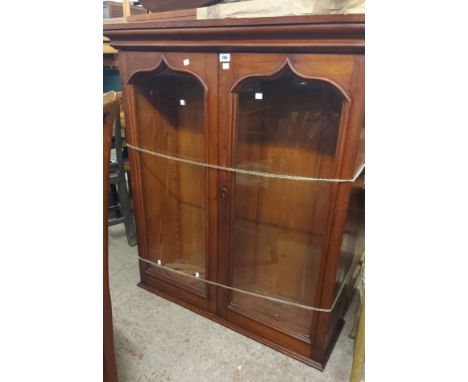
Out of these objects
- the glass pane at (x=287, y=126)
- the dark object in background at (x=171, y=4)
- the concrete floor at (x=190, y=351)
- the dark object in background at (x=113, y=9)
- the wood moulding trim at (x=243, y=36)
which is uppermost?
the dark object in background at (x=113, y=9)

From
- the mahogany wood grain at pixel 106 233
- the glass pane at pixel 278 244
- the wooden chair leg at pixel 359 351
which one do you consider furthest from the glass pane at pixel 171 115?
the wooden chair leg at pixel 359 351

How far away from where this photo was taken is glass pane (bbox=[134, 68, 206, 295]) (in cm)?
150

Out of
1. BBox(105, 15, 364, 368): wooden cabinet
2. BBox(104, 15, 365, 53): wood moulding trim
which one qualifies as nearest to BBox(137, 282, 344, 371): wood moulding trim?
BBox(105, 15, 364, 368): wooden cabinet

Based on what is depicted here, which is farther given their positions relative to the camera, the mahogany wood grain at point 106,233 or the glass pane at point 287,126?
the glass pane at point 287,126

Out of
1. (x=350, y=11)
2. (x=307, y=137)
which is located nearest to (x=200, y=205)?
(x=307, y=137)

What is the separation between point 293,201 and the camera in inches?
54.1

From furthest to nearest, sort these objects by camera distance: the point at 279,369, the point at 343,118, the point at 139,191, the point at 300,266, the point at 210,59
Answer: the point at 139,191 < the point at 300,266 < the point at 279,369 < the point at 210,59 < the point at 343,118

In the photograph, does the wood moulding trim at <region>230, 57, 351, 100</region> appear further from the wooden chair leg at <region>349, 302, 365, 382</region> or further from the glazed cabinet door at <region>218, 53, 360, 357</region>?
the wooden chair leg at <region>349, 302, 365, 382</region>

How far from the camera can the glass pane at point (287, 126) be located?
1.19 meters

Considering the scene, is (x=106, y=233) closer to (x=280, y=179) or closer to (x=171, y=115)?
(x=280, y=179)

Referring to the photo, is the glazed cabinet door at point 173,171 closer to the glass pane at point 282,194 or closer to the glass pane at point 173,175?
the glass pane at point 173,175

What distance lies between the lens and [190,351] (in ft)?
4.66

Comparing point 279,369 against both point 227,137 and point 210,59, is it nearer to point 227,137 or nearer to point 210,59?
point 227,137

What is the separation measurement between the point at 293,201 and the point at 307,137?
0.28 metres
